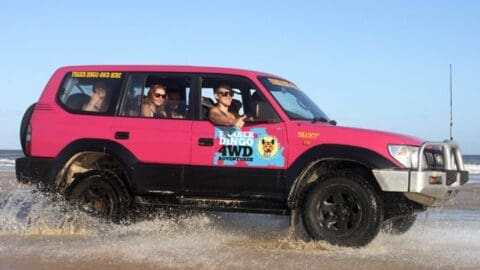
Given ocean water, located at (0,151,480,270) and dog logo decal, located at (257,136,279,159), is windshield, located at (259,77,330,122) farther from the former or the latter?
ocean water, located at (0,151,480,270)

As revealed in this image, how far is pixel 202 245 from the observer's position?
608 centimetres

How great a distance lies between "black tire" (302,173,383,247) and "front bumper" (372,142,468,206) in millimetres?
213

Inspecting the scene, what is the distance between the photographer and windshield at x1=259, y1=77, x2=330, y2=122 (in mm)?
6461

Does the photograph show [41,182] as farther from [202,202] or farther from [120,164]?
[202,202]

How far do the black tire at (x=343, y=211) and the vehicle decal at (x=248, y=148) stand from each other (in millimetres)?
531

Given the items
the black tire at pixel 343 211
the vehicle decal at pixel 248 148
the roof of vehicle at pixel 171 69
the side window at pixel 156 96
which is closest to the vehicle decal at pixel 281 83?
the roof of vehicle at pixel 171 69

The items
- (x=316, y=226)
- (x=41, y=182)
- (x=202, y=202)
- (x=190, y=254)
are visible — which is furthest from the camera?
(x=41, y=182)

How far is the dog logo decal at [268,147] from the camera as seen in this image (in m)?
6.16

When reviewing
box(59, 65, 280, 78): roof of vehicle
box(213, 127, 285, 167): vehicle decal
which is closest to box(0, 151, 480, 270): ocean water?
box(213, 127, 285, 167): vehicle decal

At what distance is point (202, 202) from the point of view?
6.46m

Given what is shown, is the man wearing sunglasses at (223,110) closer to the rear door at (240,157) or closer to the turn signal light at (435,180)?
the rear door at (240,157)

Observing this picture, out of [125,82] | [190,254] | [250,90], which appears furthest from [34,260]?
[250,90]

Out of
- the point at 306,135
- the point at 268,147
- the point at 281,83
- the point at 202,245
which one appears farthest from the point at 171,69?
the point at 202,245

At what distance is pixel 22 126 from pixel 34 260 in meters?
2.25
